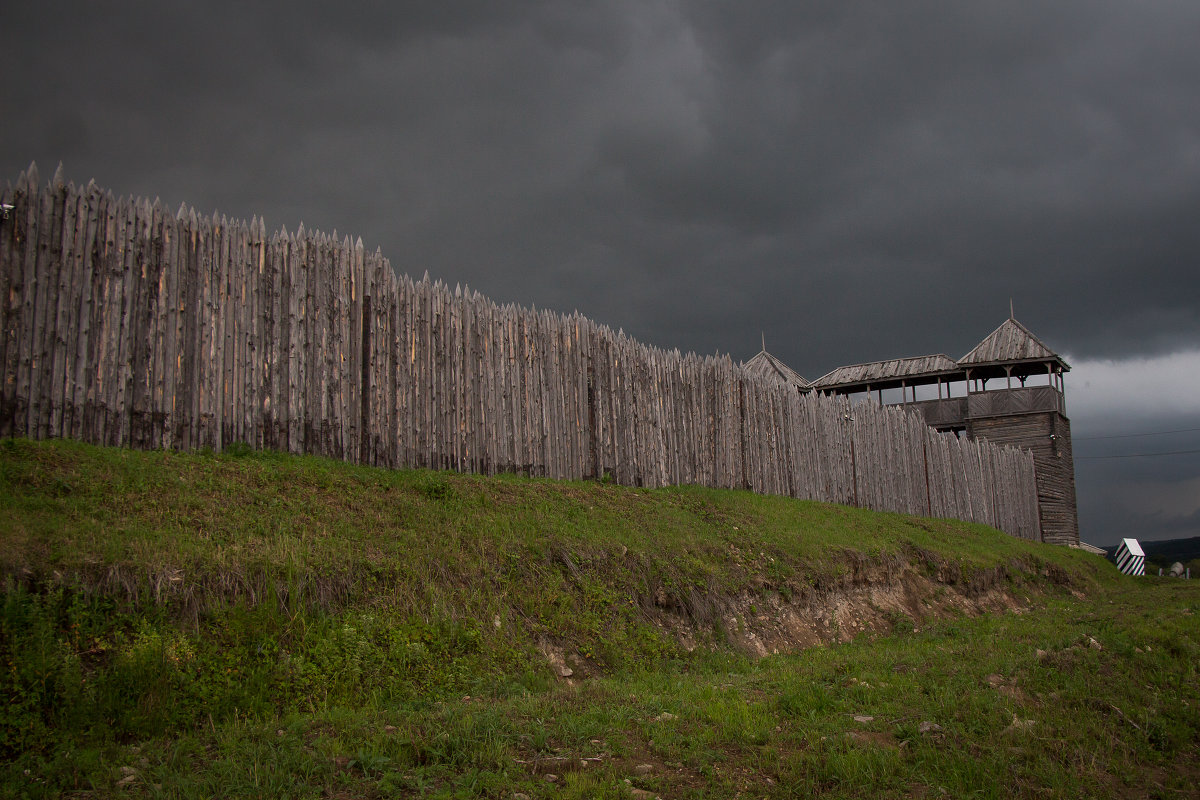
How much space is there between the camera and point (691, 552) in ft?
31.9

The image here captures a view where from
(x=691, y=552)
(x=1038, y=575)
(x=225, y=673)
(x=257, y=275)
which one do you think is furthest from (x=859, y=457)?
(x=225, y=673)

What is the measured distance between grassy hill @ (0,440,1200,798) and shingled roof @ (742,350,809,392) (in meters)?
27.0

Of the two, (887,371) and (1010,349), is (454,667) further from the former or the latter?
(887,371)

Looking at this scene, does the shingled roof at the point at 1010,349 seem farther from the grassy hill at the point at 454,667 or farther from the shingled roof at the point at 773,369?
the grassy hill at the point at 454,667

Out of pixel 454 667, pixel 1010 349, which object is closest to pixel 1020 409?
pixel 1010 349

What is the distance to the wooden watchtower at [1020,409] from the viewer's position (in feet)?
98.2

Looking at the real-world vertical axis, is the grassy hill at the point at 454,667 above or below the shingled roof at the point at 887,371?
below

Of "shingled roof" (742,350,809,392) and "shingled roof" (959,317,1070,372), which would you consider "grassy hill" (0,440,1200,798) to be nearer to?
"shingled roof" (959,317,1070,372)

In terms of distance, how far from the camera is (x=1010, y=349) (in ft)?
105

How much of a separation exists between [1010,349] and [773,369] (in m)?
9.62

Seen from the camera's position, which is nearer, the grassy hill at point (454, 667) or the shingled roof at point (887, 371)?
the grassy hill at point (454, 667)

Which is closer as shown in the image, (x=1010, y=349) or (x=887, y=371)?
(x=1010, y=349)

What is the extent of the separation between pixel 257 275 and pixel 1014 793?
8040 mm

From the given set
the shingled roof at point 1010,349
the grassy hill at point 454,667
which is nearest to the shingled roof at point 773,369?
the shingled roof at point 1010,349
